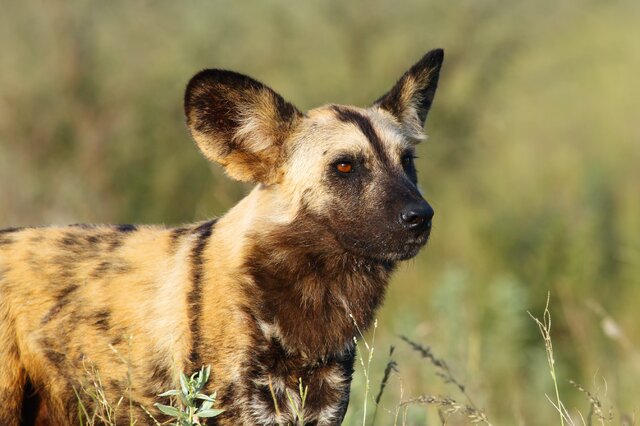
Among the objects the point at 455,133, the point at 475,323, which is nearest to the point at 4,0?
the point at 455,133

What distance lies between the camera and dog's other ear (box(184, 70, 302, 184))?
4.13 metres

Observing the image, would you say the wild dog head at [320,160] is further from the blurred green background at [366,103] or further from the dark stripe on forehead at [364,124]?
the blurred green background at [366,103]

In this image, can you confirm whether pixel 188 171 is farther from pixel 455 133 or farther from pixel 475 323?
pixel 475 323

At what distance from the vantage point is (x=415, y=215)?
155 inches

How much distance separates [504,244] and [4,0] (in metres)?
5.95

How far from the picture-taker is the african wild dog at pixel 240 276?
3.73m

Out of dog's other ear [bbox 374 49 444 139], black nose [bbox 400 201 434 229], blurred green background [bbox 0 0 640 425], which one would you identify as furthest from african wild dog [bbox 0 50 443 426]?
blurred green background [bbox 0 0 640 425]

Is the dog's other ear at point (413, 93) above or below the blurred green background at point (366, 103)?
above

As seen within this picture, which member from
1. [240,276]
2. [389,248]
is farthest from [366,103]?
[240,276]

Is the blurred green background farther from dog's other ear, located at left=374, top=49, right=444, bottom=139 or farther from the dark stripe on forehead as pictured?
the dark stripe on forehead

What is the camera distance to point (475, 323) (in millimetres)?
8633

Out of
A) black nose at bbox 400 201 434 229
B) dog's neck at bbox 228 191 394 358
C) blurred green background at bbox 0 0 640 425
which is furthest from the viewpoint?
blurred green background at bbox 0 0 640 425

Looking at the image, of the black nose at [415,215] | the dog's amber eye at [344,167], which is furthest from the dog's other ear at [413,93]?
the black nose at [415,215]

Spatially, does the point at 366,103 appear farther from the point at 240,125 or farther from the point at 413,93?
the point at 240,125
